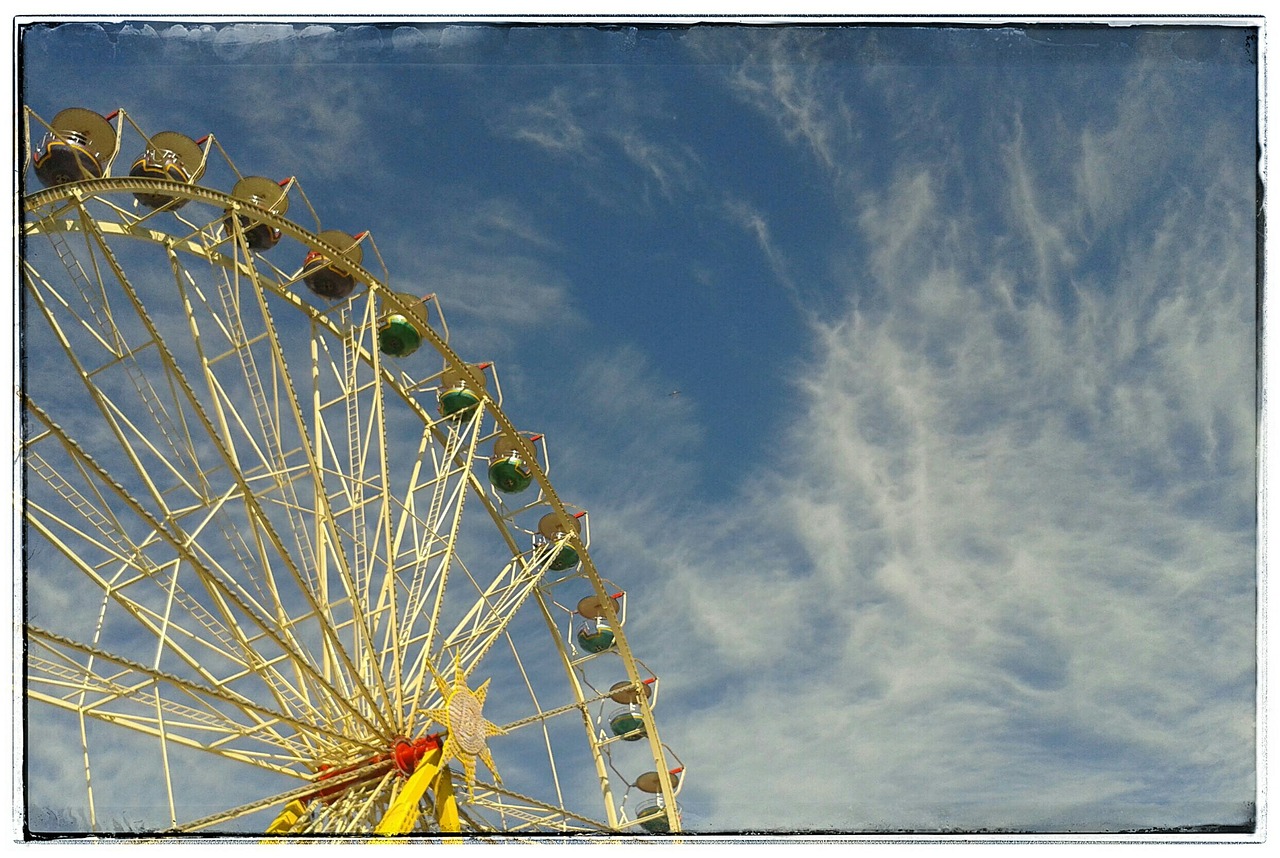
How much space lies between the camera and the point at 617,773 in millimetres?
20797

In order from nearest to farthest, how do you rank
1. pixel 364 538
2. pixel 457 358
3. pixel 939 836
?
1. pixel 939 836
2. pixel 364 538
3. pixel 457 358

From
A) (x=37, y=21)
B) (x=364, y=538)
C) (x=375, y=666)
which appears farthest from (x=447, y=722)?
(x=37, y=21)

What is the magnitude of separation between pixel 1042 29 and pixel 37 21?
561 cm

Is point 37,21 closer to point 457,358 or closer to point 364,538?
point 364,538

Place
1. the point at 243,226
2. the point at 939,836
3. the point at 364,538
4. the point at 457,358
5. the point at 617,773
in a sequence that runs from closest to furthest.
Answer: the point at 939,836 → the point at 364,538 → the point at 243,226 → the point at 457,358 → the point at 617,773

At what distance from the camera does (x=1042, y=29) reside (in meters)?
6.41

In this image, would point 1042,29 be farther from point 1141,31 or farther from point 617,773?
point 617,773

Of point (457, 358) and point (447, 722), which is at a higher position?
point (457, 358)
